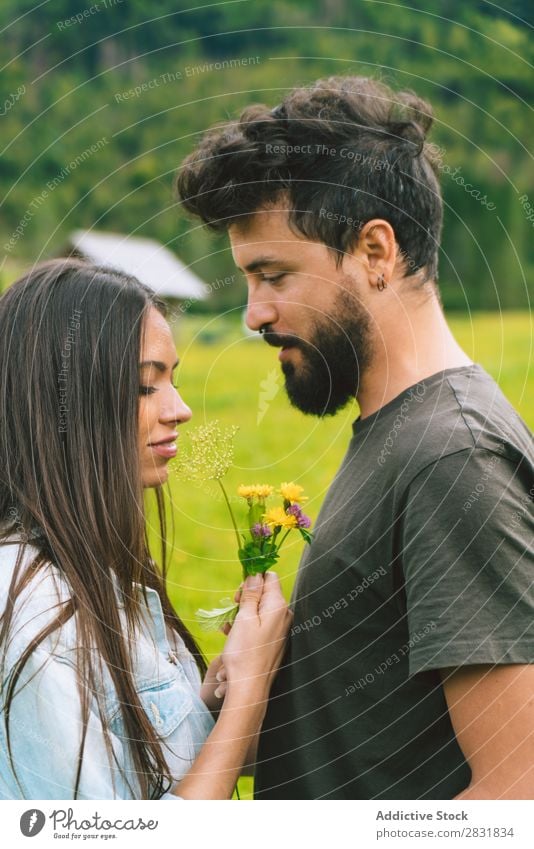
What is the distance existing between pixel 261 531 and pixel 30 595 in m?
0.50

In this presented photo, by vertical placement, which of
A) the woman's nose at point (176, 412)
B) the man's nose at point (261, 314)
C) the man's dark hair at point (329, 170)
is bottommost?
the woman's nose at point (176, 412)

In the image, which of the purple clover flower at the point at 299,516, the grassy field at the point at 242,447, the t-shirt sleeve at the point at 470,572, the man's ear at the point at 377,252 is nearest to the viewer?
the t-shirt sleeve at the point at 470,572

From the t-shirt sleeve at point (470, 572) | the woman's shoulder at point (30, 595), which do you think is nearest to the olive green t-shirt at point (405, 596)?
the t-shirt sleeve at point (470, 572)

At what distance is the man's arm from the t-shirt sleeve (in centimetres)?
3

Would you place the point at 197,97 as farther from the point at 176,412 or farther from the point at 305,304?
the point at 176,412

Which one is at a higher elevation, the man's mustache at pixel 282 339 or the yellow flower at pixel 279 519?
the man's mustache at pixel 282 339

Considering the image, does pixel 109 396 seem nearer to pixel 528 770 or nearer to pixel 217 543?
pixel 528 770

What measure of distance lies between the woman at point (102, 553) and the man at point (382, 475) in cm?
17

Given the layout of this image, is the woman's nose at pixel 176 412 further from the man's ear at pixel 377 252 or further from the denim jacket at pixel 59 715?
the man's ear at pixel 377 252

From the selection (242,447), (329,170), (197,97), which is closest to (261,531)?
(329,170)

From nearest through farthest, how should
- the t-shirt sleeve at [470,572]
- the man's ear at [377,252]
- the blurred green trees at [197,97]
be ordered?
1. the t-shirt sleeve at [470,572]
2. the man's ear at [377,252]
3. the blurred green trees at [197,97]

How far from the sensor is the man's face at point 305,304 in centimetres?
208

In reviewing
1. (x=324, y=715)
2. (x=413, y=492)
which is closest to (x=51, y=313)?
(x=413, y=492)

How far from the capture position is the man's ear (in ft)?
6.77
